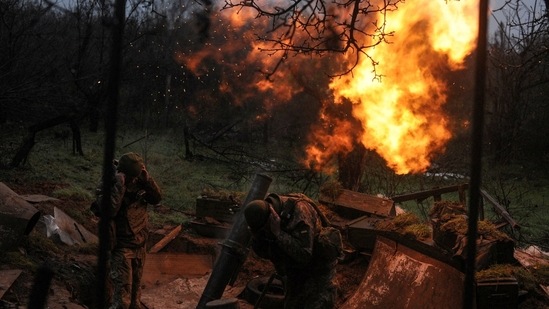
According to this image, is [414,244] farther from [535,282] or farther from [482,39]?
[482,39]

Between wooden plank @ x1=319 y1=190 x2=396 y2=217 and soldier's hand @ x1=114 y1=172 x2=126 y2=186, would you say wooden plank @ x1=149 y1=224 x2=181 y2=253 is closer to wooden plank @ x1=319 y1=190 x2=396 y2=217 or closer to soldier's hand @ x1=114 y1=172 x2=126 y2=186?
wooden plank @ x1=319 y1=190 x2=396 y2=217

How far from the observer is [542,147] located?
24.4 m

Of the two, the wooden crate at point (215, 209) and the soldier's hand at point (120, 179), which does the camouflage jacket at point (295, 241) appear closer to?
the soldier's hand at point (120, 179)

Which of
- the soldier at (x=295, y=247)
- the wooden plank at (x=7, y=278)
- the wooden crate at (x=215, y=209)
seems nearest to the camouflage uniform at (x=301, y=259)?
the soldier at (x=295, y=247)

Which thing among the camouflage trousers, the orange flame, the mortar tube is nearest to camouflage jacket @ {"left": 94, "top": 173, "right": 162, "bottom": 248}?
the camouflage trousers

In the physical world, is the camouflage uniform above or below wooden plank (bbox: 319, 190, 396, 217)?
below

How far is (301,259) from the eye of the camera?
187 inches

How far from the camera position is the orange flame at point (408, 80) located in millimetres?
10461

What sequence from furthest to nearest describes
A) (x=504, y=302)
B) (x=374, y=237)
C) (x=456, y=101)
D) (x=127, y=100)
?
(x=127, y=100), (x=456, y=101), (x=374, y=237), (x=504, y=302)

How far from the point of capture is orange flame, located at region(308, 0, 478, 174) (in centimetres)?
1046

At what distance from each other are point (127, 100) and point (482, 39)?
28382 millimetres

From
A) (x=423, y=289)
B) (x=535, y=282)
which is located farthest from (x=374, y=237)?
(x=535, y=282)

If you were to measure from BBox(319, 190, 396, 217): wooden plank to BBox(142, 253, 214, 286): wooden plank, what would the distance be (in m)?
2.49

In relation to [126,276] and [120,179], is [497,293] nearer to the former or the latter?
[126,276]
